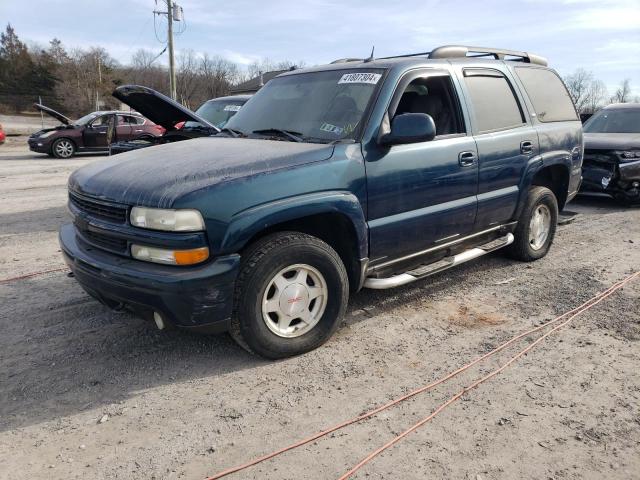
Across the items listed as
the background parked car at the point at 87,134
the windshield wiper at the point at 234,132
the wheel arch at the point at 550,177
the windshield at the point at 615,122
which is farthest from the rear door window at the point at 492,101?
the background parked car at the point at 87,134

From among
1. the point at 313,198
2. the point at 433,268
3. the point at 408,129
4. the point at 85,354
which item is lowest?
the point at 85,354

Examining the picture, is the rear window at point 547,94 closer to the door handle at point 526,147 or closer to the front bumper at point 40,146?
the door handle at point 526,147

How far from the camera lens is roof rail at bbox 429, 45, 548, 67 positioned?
4426 millimetres

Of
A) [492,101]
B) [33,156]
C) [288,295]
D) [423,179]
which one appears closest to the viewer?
[288,295]

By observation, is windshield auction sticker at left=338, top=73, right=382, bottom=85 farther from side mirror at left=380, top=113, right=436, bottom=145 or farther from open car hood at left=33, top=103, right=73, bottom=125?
open car hood at left=33, top=103, right=73, bottom=125

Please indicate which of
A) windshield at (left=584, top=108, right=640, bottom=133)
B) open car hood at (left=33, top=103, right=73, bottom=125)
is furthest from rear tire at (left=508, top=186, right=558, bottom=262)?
open car hood at (left=33, top=103, right=73, bottom=125)

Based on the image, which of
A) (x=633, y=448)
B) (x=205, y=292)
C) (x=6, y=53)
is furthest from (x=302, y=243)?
(x=6, y=53)

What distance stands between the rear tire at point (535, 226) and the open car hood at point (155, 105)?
10.9 feet

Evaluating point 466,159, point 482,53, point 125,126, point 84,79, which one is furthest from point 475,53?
point 84,79

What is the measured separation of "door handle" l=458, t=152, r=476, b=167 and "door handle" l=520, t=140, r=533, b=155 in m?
0.81

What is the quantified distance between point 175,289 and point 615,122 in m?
9.25

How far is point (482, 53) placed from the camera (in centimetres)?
491

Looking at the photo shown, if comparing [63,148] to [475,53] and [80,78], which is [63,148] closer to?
[475,53]

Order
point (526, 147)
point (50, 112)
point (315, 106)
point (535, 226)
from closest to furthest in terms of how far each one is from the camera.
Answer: point (315, 106)
point (526, 147)
point (535, 226)
point (50, 112)
